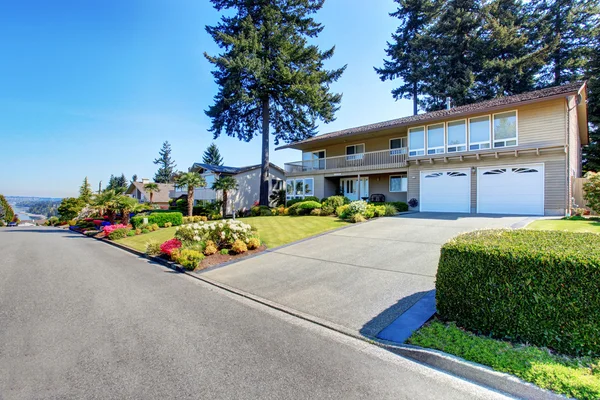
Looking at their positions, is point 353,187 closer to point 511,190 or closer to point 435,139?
point 435,139

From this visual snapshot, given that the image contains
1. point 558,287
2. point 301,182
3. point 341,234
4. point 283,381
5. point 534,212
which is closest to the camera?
point 283,381

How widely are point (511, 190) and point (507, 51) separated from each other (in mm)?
21201

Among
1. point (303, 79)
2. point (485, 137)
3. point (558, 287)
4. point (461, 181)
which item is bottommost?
point (558, 287)

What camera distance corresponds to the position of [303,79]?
77.2ft

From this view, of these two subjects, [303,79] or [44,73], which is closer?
[44,73]

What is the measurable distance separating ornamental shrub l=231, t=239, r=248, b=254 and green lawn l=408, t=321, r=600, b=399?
7230 millimetres

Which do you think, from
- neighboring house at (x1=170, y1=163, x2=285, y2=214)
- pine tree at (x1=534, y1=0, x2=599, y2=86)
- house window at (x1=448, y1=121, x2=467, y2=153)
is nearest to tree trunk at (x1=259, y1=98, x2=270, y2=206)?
neighboring house at (x1=170, y1=163, x2=285, y2=214)

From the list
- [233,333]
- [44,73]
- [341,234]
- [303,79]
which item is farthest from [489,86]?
[44,73]

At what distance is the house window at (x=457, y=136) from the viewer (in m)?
17.4

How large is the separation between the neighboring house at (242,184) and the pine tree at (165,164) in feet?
139

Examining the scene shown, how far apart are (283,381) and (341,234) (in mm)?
9389

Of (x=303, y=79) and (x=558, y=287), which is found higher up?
(x=303, y=79)

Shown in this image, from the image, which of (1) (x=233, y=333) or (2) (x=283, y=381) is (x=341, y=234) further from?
(2) (x=283, y=381)


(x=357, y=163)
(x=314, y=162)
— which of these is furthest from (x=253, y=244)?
(x=314, y=162)
